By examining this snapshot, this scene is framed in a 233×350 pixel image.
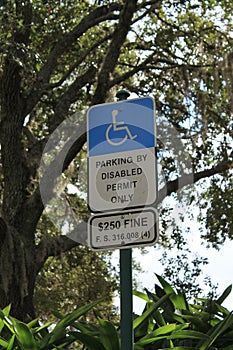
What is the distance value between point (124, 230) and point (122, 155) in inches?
13.0

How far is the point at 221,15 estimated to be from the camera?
47.1 ft

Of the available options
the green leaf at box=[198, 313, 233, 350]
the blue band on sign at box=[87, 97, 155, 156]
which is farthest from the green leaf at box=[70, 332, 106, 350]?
the blue band on sign at box=[87, 97, 155, 156]

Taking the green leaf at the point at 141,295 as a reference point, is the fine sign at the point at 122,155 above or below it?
above

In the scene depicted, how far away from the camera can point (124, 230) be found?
2859 millimetres

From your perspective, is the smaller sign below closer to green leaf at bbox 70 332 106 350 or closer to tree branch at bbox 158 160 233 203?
green leaf at bbox 70 332 106 350

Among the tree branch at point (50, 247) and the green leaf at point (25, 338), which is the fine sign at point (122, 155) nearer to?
the green leaf at point (25, 338)

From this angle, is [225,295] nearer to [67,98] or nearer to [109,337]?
[109,337]

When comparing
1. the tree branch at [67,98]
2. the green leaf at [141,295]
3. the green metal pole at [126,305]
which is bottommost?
the green metal pole at [126,305]

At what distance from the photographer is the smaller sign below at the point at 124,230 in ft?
9.28

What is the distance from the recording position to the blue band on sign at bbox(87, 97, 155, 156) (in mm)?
3014

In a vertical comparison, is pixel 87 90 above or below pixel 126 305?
above

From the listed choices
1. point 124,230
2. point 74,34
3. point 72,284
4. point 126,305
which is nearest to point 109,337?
point 126,305

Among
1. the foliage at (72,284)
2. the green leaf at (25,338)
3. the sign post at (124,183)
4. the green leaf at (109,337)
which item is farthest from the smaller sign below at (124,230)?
the foliage at (72,284)

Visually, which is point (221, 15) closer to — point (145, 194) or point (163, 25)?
point (163, 25)
